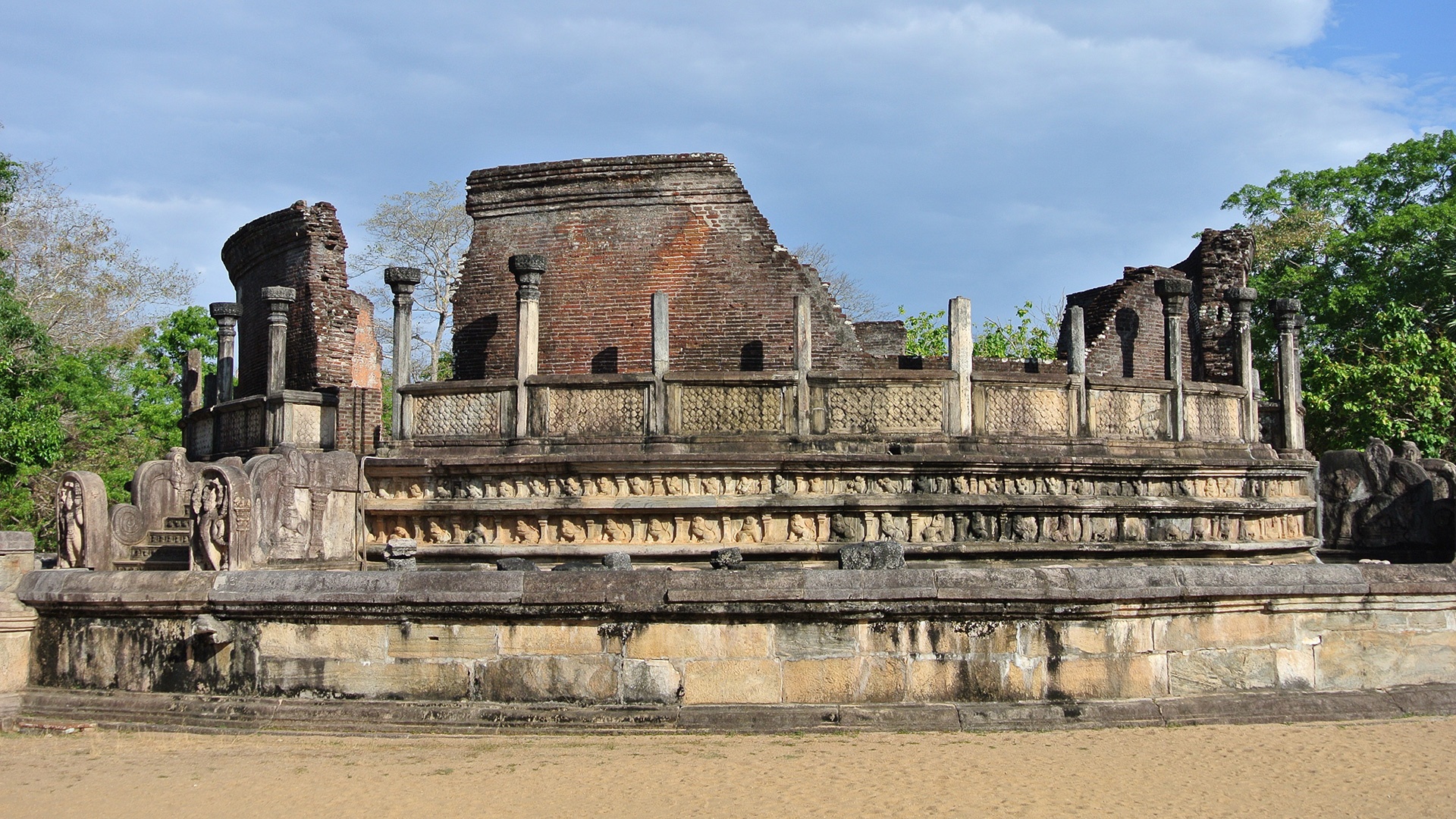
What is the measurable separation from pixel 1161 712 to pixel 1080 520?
5403 mm

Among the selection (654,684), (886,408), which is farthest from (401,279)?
(654,684)

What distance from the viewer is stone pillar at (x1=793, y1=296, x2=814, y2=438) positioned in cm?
1103

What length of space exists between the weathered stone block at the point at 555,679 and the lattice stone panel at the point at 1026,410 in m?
6.28

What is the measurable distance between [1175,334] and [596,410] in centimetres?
704

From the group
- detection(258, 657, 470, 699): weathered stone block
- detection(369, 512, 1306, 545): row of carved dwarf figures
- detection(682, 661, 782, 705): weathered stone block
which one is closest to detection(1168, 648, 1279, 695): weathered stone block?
detection(682, 661, 782, 705): weathered stone block

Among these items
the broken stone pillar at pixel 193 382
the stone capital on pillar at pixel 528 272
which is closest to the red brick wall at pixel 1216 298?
the stone capital on pillar at pixel 528 272

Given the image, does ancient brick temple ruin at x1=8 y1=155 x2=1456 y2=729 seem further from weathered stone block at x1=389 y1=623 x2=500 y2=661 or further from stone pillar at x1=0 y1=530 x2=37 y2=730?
stone pillar at x1=0 y1=530 x2=37 y2=730

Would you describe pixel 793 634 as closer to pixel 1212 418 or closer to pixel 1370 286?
pixel 1212 418

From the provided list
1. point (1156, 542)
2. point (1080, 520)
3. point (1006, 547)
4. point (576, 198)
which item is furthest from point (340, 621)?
point (576, 198)

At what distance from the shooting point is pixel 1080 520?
1135 cm

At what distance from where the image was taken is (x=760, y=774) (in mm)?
5289

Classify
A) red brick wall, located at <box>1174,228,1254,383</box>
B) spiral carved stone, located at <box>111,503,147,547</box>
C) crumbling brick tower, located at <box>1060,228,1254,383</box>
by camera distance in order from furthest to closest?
red brick wall, located at <box>1174,228,1254,383</box>, crumbling brick tower, located at <box>1060,228,1254,383</box>, spiral carved stone, located at <box>111,503,147,547</box>

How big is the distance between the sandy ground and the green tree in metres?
16.2

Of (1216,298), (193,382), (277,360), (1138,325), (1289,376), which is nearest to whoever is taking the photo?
(277,360)
